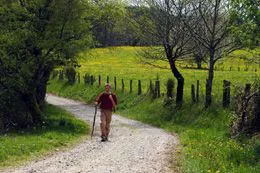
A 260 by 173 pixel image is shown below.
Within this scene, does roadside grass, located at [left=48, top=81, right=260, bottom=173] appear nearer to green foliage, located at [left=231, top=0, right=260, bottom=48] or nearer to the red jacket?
green foliage, located at [left=231, top=0, right=260, bottom=48]

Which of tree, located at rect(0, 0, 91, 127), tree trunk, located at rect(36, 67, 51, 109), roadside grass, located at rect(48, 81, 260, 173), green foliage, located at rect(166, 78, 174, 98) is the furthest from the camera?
green foliage, located at rect(166, 78, 174, 98)

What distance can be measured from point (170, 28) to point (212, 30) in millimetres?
3217

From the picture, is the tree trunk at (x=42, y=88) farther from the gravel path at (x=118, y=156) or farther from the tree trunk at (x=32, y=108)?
the gravel path at (x=118, y=156)

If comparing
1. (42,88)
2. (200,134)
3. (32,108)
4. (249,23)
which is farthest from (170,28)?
(249,23)

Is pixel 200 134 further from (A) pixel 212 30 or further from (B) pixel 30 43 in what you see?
(B) pixel 30 43

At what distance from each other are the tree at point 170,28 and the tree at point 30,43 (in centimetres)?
529

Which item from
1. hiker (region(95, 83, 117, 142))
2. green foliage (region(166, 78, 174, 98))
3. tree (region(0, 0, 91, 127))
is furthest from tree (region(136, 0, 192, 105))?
hiker (region(95, 83, 117, 142))

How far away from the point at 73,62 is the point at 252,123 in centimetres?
1284

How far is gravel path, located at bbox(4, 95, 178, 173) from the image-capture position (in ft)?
43.2

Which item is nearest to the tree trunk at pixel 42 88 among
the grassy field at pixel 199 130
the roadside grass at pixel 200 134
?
the grassy field at pixel 199 130

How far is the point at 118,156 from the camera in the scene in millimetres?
15344

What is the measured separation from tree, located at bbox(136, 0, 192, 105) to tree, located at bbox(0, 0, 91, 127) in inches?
208

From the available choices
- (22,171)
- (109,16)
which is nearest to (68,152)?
(22,171)

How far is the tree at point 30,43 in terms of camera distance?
871 inches
